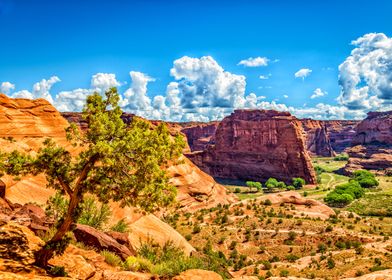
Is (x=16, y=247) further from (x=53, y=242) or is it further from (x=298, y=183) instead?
(x=298, y=183)

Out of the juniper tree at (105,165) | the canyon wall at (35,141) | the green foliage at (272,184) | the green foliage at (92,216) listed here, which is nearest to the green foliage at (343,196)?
the green foliage at (272,184)

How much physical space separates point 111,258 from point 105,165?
5.81 meters

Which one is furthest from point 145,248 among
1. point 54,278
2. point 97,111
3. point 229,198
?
point 229,198

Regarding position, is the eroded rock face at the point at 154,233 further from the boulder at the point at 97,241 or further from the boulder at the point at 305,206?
the boulder at the point at 305,206

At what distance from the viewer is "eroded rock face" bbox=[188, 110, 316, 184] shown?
146625mm

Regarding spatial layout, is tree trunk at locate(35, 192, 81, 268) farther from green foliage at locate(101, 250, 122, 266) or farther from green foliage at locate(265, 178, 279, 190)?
green foliage at locate(265, 178, 279, 190)

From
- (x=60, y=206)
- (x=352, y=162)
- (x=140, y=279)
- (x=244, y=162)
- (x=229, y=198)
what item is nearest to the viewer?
(x=140, y=279)

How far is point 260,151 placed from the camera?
159125 mm

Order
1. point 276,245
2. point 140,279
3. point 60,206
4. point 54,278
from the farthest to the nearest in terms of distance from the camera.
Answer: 1. point 276,245
2. point 60,206
3. point 140,279
4. point 54,278

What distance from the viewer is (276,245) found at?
4681cm

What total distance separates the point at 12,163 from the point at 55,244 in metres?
3.65

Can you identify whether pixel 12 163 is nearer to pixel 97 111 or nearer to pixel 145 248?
pixel 97 111

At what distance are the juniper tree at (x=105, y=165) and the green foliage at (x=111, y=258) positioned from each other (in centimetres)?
324

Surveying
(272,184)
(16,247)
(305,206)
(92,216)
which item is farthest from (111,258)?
(272,184)
